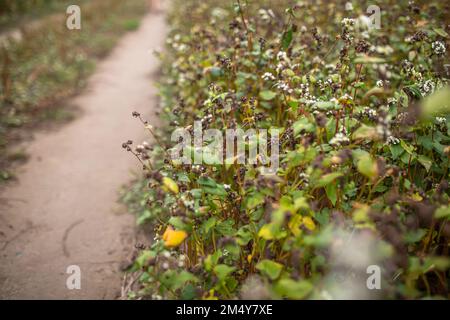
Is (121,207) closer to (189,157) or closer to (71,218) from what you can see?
(71,218)

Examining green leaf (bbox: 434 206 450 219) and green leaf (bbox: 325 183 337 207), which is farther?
green leaf (bbox: 325 183 337 207)

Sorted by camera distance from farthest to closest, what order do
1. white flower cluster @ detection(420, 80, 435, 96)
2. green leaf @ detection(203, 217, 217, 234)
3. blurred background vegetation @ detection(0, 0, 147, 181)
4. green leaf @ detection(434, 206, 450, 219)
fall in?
blurred background vegetation @ detection(0, 0, 147, 181)
white flower cluster @ detection(420, 80, 435, 96)
green leaf @ detection(203, 217, 217, 234)
green leaf @ detection(434, 206, 450, 219)

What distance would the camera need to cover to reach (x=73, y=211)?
3.58 meters

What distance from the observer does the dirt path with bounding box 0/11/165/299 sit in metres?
2.81

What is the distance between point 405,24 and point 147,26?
1075 cm

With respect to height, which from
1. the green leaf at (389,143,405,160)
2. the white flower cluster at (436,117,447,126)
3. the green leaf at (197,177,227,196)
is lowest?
the green leaf at (197,177,227,196)

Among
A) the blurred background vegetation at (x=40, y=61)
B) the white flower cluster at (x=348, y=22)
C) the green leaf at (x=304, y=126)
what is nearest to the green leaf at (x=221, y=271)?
the green leaf at (x=304, y=126)

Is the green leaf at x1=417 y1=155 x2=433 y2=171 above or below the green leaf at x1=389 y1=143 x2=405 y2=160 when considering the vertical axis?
below

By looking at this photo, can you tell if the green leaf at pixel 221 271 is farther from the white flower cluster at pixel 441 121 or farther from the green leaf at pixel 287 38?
the green leaf at pixel 287 38

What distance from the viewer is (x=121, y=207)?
3.62m

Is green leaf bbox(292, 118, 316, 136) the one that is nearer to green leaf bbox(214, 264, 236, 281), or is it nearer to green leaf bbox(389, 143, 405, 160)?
green leaf bbox(389, 143, 405, 160)

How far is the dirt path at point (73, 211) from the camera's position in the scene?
Answer: 2.81m

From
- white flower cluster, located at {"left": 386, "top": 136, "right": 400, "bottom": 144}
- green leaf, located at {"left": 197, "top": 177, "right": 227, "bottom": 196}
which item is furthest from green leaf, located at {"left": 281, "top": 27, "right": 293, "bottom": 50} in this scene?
green leaf, located at {"left": 197, "top": 177, "right": 227, "bottom": 196}
